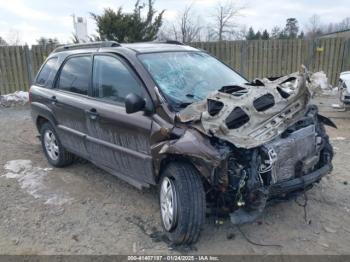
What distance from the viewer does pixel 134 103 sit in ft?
11.0

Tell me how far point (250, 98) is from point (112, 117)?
1.55 m

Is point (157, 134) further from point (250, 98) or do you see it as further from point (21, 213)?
point (21, 213)

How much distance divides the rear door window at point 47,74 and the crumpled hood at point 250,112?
288 centimetres

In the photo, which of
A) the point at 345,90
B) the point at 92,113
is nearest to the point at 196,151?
the point at 92,113

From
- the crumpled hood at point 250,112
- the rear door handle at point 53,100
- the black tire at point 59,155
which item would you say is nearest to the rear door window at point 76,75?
the rear door handle at point 53,100

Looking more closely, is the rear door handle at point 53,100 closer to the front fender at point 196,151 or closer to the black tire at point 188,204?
the front fender at point 196,151

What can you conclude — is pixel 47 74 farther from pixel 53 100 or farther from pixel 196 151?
pixel 196 151

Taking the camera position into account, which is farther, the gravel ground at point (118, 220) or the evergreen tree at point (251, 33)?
the evergreen tree at point (251, 33)

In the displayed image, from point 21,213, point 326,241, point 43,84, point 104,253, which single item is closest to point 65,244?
point 104,253

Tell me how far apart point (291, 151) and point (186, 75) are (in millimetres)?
1436

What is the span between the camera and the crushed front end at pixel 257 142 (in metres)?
Result: 2.94

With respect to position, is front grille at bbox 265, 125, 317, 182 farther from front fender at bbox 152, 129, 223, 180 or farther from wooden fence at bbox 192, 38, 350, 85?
wooden fence at bbox 192, 38, 350, 85

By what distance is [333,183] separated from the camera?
14.8 feet

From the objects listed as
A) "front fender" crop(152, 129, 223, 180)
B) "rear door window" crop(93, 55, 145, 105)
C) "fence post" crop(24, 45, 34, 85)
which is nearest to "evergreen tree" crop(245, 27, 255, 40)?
"fence post" crop(24, 45, 34, 85)
